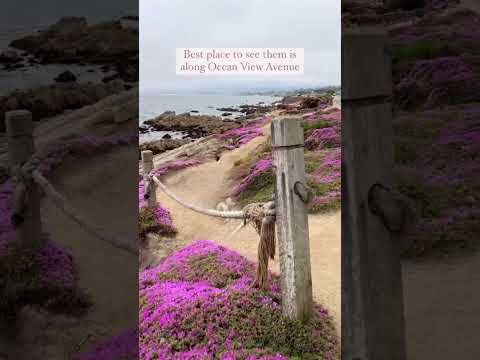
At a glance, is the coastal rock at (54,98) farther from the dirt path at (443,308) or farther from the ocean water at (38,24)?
the dirt path at (443,308)

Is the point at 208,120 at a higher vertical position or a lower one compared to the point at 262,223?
higher

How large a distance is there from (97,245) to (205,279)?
1.29m

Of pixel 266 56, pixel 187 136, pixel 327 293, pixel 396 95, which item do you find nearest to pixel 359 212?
pixel 327 293

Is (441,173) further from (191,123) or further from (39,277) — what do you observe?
(39,277)

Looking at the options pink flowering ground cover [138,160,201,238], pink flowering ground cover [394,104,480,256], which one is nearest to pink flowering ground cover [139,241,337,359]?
pink flowering ground cover [138,160,201,238]

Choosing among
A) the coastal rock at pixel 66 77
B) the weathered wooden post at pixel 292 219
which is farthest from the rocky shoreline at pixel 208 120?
the coastal rock at pixel 66 77

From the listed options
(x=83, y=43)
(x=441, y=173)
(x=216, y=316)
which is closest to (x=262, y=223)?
(x=216, y=316)

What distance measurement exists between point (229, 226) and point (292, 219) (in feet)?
1.35

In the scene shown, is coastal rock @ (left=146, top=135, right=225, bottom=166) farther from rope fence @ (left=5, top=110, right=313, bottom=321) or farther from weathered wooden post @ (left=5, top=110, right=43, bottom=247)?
weathered wooden post @ (left=5, top=110, right=43, bottom=247)

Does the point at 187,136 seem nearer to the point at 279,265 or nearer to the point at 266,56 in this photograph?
the point at 266,56

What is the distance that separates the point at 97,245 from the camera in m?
3.24

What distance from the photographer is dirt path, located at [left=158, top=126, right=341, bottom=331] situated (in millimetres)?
1891

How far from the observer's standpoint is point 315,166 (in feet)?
6.82

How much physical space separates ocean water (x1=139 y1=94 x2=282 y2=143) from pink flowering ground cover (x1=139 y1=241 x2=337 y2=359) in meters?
0.57
